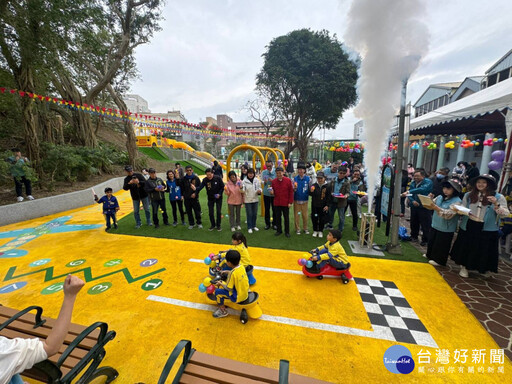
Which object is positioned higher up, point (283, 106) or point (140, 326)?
point (283, 106)

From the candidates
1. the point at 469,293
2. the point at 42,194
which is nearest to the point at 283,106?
the point at 42,194

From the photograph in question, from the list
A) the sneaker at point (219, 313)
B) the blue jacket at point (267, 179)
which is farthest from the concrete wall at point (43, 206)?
the sneaker at point (219, 313)

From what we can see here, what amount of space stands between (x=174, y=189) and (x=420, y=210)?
7.20 m

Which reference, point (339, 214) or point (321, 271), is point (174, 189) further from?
point (339, 214)

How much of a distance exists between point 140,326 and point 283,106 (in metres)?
22.8

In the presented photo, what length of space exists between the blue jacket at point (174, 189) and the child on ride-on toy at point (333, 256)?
188 inches

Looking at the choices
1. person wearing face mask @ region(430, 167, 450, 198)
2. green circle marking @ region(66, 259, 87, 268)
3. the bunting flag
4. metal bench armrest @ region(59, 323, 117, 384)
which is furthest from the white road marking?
the bunting flag

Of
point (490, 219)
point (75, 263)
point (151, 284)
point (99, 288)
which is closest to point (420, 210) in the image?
point (490, 219)

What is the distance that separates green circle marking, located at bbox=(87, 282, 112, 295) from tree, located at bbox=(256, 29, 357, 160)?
65.7ft

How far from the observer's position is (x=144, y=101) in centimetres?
7775

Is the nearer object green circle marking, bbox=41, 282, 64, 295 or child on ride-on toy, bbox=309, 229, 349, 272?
green circle marking, bbox=41, 282, 64, 295

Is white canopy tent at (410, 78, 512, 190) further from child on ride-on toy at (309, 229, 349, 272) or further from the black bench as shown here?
the black bench

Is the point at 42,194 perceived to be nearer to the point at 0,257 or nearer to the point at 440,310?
the point at 0,257

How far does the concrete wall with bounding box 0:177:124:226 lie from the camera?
7848 millimetres
